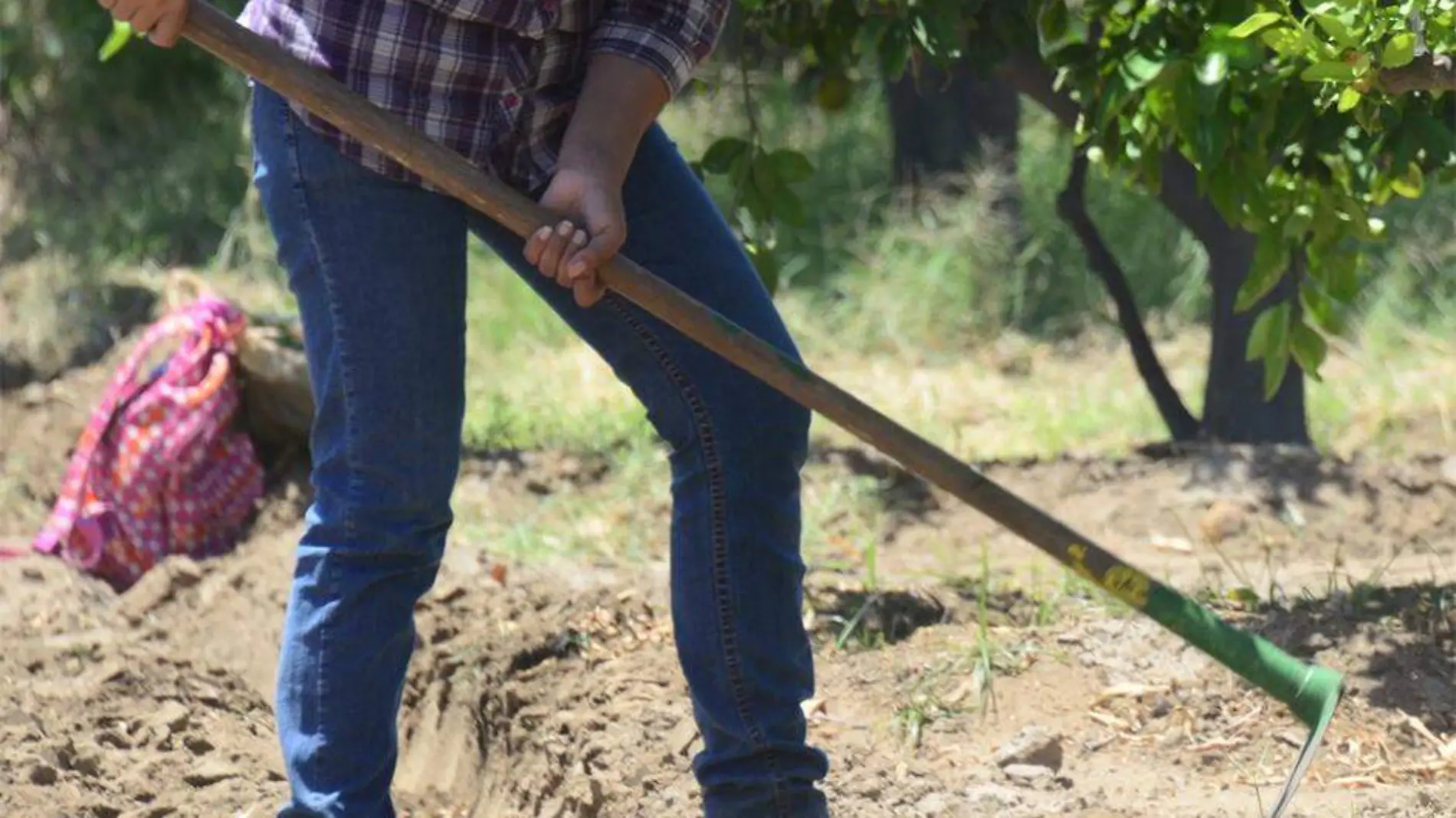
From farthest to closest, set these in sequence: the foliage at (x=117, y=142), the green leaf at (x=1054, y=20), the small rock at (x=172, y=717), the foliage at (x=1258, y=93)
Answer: the foliage at (x=117, y=142)
the small rock at (x=172, y=717)
the green leaf at (x=1054, y=20)
the foliage at (x=1258, y=93)

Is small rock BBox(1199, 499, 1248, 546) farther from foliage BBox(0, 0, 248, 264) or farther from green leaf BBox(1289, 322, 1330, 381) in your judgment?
foliage BBox(0, 0, 248, 264)

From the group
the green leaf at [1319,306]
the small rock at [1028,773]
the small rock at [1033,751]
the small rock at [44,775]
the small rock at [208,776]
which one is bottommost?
the small rock at [1028,773]

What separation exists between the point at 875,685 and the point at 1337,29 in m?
1.40

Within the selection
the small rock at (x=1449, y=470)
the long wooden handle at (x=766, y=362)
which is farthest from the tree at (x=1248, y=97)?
the small rock at (x=1449, y=470)

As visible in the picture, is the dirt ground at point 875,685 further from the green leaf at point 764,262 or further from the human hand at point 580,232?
the human hand at point 580,232

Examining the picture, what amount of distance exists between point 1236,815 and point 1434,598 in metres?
0.79

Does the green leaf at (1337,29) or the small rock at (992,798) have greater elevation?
the green leaf at (1337,29)

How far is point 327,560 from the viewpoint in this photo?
2.54 m

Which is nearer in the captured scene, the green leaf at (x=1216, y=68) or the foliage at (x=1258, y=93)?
the foliage at (x=1258, y=93)

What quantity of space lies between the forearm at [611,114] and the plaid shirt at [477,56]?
0.07ft

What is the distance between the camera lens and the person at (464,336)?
2.51m

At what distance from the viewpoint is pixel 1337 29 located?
101 inches

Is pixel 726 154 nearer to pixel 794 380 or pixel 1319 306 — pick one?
pixel 1319 306

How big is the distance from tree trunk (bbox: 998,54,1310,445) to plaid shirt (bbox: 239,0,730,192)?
195 cm
